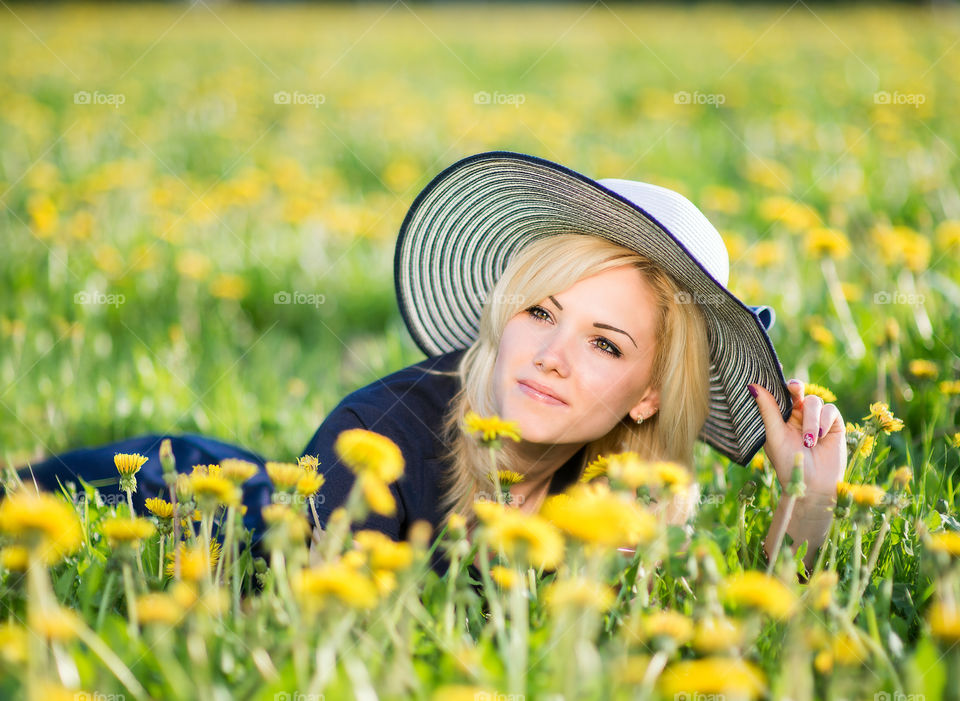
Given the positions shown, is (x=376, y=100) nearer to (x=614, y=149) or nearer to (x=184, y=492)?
(x=614, y=149)

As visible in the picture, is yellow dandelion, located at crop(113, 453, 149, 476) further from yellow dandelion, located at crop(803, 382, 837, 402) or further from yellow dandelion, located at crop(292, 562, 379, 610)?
yellow dandelion, located at crop(803, 382, 837, 402)

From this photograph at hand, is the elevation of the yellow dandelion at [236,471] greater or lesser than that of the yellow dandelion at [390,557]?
greater

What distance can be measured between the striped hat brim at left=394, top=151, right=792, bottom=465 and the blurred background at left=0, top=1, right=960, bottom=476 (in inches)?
14.8

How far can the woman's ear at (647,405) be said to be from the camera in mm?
1920

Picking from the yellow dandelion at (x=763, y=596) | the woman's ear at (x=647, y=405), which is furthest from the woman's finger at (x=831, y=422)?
the yellow dandelion at (x=763, y=596)

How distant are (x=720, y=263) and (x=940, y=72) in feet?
20.7

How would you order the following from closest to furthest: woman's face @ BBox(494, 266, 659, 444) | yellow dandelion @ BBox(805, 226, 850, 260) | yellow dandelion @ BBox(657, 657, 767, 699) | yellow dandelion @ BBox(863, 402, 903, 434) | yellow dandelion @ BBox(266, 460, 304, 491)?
yellow dandelion @ BBox(657, 657, 767, 699)
yellow dandelion @ BBox(266, 460, 304, 491)
yellow dandelion @ BBox(863, 402, 903, 434)
woman's face @ BBox(494, 266, 659, 444)
yellow dandelion @ BBox(805, 226, 850, 260)

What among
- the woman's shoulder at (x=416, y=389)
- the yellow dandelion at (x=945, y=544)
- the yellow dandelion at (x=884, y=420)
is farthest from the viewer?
the woman's shoulder at (x=416, y=389)

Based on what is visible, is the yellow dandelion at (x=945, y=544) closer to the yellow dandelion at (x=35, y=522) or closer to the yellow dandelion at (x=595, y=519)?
the yellow dandelion at (x=595, y=519)

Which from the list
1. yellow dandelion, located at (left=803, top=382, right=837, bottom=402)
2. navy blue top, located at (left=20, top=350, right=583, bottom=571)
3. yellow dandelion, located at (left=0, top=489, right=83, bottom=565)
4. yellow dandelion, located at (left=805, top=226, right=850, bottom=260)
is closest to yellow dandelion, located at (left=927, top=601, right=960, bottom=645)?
yellow dandelion, located at (left=803, top=382, right=837, bottom=402)

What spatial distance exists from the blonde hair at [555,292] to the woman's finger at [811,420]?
0.25 meters

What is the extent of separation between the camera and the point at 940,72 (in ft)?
22.5

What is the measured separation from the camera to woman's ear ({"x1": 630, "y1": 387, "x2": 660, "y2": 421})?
1.92m

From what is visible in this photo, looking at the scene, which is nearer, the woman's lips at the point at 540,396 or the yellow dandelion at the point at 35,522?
the yellow dandelion at the point at 35,522
